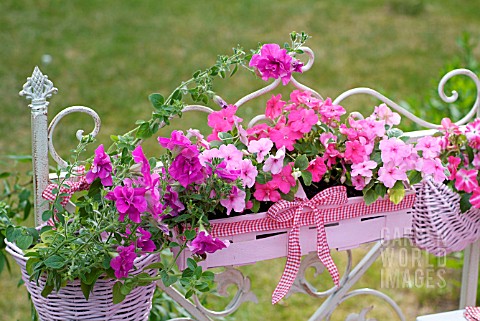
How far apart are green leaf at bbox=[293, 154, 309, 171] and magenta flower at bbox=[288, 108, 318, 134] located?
60mm

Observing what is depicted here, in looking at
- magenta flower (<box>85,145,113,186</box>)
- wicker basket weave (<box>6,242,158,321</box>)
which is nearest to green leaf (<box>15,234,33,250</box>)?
wicker basket weave (<box>6,242,158,321</box>)

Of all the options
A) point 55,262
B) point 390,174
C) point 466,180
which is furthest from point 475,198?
point 55,262

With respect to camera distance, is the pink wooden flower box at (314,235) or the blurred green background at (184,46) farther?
the blurred green background at (184,46)

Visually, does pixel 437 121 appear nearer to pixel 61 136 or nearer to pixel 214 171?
pixel 214 171

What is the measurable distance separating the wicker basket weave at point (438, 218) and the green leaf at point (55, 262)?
35.8 inches

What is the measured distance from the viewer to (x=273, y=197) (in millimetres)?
1764

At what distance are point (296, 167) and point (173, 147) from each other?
319 millimetres

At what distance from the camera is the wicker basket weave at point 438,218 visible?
199cm

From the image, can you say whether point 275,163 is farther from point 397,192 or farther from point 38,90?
point 38,90

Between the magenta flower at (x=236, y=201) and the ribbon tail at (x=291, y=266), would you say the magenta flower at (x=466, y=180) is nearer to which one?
the ribbon tail at (x=291, y=266)

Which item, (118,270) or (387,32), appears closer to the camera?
(118,270)

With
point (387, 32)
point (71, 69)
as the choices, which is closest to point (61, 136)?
point (71, 69)

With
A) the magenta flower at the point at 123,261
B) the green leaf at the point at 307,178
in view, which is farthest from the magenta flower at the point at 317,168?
the magenta flower at the point at 123,261

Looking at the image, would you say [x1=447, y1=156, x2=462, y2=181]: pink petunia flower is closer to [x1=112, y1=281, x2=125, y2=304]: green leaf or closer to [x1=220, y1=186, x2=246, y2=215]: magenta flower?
[x1=220, y1=186, x2=246, y2=215]: magenta flower
